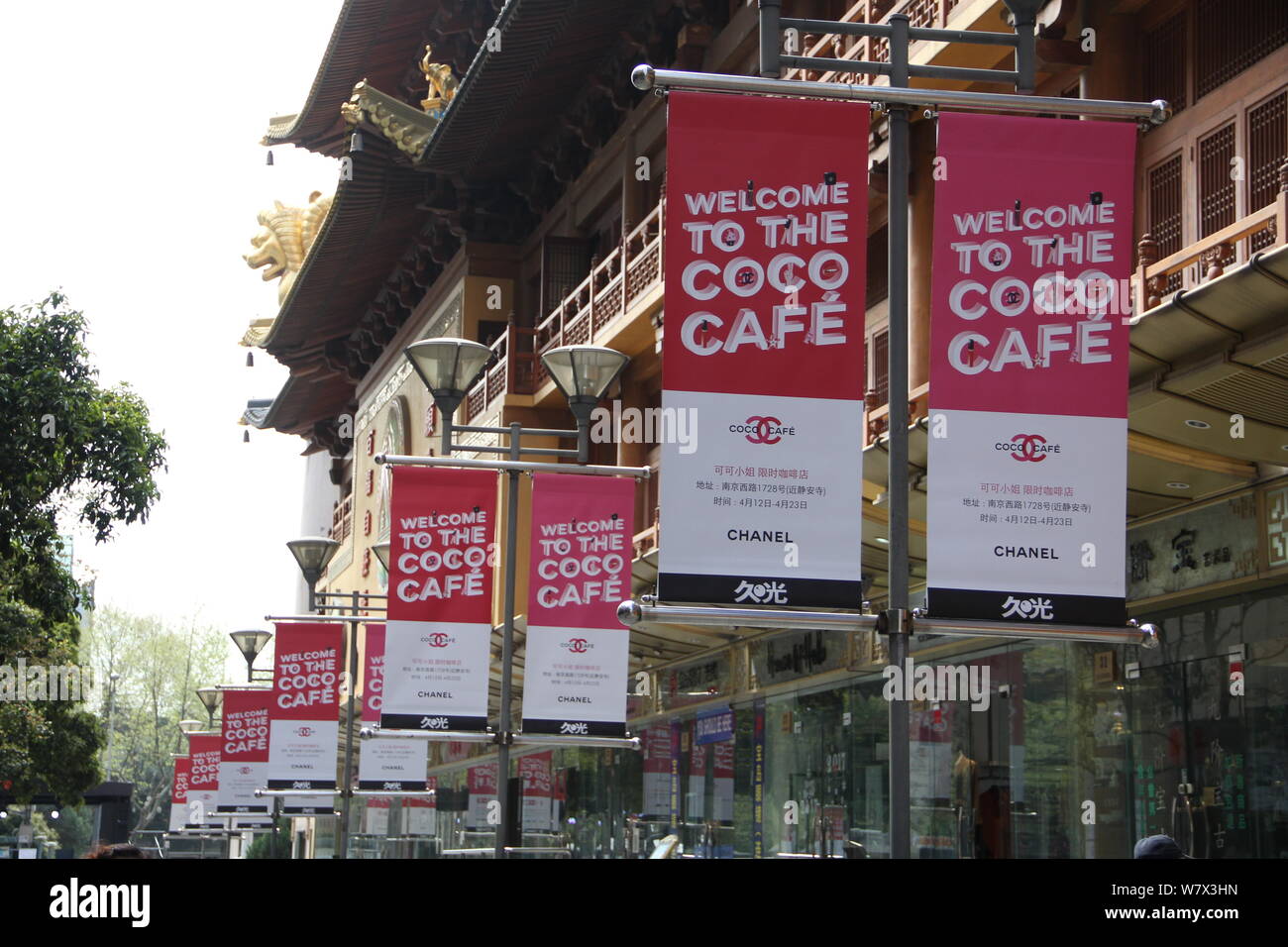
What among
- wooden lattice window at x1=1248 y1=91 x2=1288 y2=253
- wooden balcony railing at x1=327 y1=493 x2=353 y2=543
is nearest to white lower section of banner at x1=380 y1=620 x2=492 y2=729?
wooden lattice window at x1=1248 y1=91 x2=1288 y2=253

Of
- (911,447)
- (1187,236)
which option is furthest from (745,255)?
(1187,236)

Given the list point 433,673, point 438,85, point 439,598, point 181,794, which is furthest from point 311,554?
point 181,794

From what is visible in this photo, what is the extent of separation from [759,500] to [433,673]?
7.66 meters

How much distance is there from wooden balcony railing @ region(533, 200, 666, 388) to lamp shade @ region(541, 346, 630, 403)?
6738 mm

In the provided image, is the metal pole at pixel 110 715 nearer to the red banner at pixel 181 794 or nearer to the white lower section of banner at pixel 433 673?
the red banner at pixel 181 794

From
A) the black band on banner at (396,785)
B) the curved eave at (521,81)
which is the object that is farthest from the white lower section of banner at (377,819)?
the black band on banner at (396,785)

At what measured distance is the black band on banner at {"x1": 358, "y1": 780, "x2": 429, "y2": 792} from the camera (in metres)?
19.2

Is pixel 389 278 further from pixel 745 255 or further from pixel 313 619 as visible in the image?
pixel 745 255

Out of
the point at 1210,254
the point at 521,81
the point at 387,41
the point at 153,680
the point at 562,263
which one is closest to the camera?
the point at 1210,254

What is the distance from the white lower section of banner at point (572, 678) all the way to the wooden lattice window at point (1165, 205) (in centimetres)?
515

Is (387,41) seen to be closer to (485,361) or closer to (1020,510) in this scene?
(485,361)

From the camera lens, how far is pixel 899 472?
6.27 m

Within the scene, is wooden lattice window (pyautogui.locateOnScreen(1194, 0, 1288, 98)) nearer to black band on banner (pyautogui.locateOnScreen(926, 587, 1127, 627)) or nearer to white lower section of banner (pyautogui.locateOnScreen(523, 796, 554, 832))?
black band on banner (pyautogui.locateOnScreen(926, 587, 1127, 627))

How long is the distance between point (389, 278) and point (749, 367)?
3192cm
